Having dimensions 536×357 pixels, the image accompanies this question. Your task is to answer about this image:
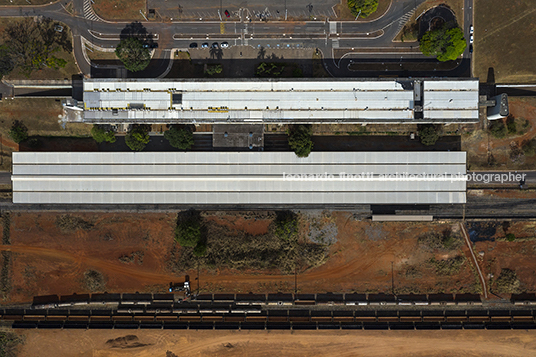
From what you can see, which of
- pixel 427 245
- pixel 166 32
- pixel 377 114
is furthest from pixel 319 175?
pixel 166 32

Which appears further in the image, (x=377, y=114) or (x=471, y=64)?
(x=471, y=64)

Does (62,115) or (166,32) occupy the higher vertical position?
(166,32)

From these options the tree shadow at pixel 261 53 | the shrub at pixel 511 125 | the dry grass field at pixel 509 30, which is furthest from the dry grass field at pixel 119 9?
the shrub at pixel 511 125

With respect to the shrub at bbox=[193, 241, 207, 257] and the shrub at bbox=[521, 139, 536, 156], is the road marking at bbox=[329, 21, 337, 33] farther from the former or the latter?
the shrub at bbox=[193, 241, 207, 257]

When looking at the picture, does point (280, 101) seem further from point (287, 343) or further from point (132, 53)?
point (287, 343)

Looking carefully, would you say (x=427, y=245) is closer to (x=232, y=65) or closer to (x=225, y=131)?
(x=225, y=131)

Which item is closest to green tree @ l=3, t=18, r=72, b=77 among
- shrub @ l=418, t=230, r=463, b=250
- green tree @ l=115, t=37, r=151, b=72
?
green tree @ l=115, t=37, r=151, b=72

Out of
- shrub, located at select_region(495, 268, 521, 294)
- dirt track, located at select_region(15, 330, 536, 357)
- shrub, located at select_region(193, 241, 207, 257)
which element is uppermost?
shrub, located at select_region(193, 241, 207, 257)
